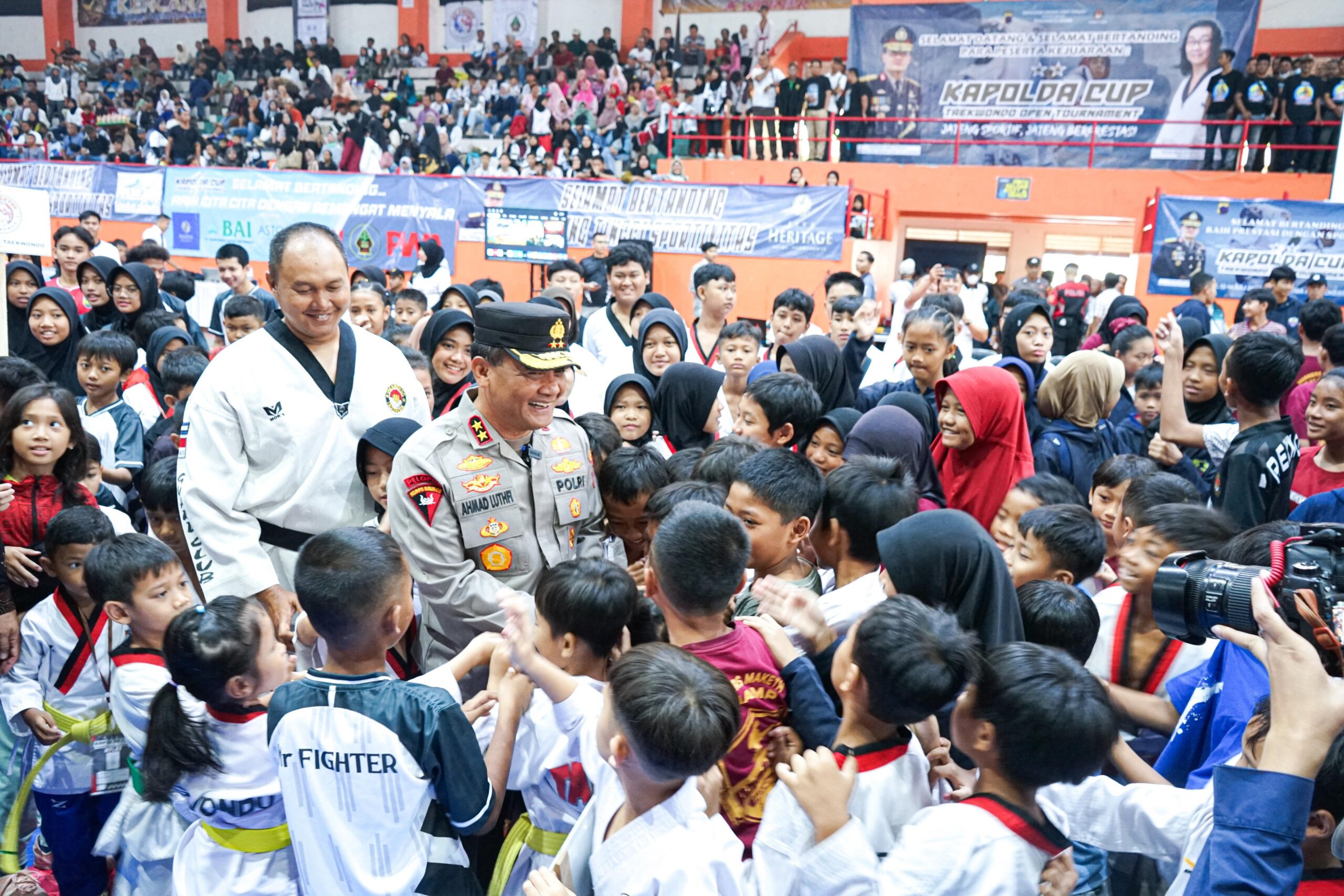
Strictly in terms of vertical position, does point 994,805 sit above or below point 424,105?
below

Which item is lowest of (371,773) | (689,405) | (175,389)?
(371,773)

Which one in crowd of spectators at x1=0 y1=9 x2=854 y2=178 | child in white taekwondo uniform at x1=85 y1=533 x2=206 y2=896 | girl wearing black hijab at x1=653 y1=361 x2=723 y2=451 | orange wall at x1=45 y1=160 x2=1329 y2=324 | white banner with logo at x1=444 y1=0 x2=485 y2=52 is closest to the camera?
child in white taekwondo uniform at x1=85 y1=533 x2=206 y2=896

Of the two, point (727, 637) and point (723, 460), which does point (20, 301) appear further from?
point (727, 637)

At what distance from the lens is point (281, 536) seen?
2.76 m

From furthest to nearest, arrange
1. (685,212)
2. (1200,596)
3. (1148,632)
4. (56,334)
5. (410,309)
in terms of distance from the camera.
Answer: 1. (685,212)
2. (410,309)
3. (56,334)
4. (1148,632)
5. (1200,596)

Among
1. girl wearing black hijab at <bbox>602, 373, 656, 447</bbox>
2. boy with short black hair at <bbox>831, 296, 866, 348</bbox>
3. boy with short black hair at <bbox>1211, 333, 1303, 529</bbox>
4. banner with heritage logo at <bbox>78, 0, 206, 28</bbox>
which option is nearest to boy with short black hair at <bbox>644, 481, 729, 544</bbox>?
girl wearing black hijab at <bbox>602, 373, 656, 447</bbox>

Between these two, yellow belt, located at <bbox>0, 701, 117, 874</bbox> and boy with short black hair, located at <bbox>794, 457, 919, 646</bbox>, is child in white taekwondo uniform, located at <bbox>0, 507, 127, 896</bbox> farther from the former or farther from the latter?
boy with short black hair, located at <bbox>794, 457, 919, 646</bbox>

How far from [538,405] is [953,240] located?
51.9 ft

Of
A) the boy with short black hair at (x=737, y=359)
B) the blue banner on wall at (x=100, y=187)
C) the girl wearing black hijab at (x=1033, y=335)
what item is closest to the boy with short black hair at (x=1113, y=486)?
the boy with short black hair at (x=737, y=359)

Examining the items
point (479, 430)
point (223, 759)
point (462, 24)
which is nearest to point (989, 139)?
point (462, 24)

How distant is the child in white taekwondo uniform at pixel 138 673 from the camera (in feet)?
7.88

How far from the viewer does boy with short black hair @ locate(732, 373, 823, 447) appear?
3.45m

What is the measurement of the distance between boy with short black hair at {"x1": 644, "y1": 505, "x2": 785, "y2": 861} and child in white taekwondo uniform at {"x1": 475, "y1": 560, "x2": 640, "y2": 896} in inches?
5.7

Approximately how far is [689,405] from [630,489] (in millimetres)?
1063
